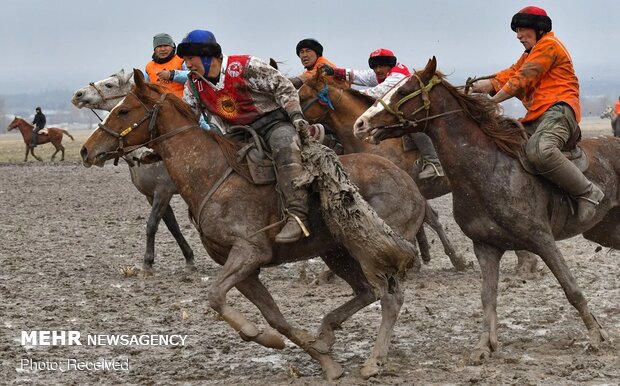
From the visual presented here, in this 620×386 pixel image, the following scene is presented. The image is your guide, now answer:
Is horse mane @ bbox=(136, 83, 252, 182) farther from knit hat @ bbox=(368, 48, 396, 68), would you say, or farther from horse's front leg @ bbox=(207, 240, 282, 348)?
knit hat @ bbox=(368, 48, 396, 68)

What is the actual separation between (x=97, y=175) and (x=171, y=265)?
590 inches

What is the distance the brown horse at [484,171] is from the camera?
7.57 metres

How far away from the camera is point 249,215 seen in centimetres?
722

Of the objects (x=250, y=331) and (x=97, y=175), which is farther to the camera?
(x=97, y=175)

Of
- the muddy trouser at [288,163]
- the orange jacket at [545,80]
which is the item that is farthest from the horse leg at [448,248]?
the muddy trouser at [288,163]

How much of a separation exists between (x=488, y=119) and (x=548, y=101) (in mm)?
579

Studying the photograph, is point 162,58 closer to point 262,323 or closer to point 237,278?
point 262,323

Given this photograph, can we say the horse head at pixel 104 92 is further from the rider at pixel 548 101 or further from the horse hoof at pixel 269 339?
the horse hoof at pixel 269 339

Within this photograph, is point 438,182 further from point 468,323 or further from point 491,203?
point 491,203

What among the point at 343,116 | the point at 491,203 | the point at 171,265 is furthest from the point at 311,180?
the point at 171,265

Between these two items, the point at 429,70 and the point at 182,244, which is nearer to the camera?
the point at 429,70

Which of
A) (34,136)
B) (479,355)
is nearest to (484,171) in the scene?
(479,355)

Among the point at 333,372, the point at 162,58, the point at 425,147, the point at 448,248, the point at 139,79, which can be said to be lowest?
the point at 333,372

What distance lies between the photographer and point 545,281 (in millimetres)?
10586
